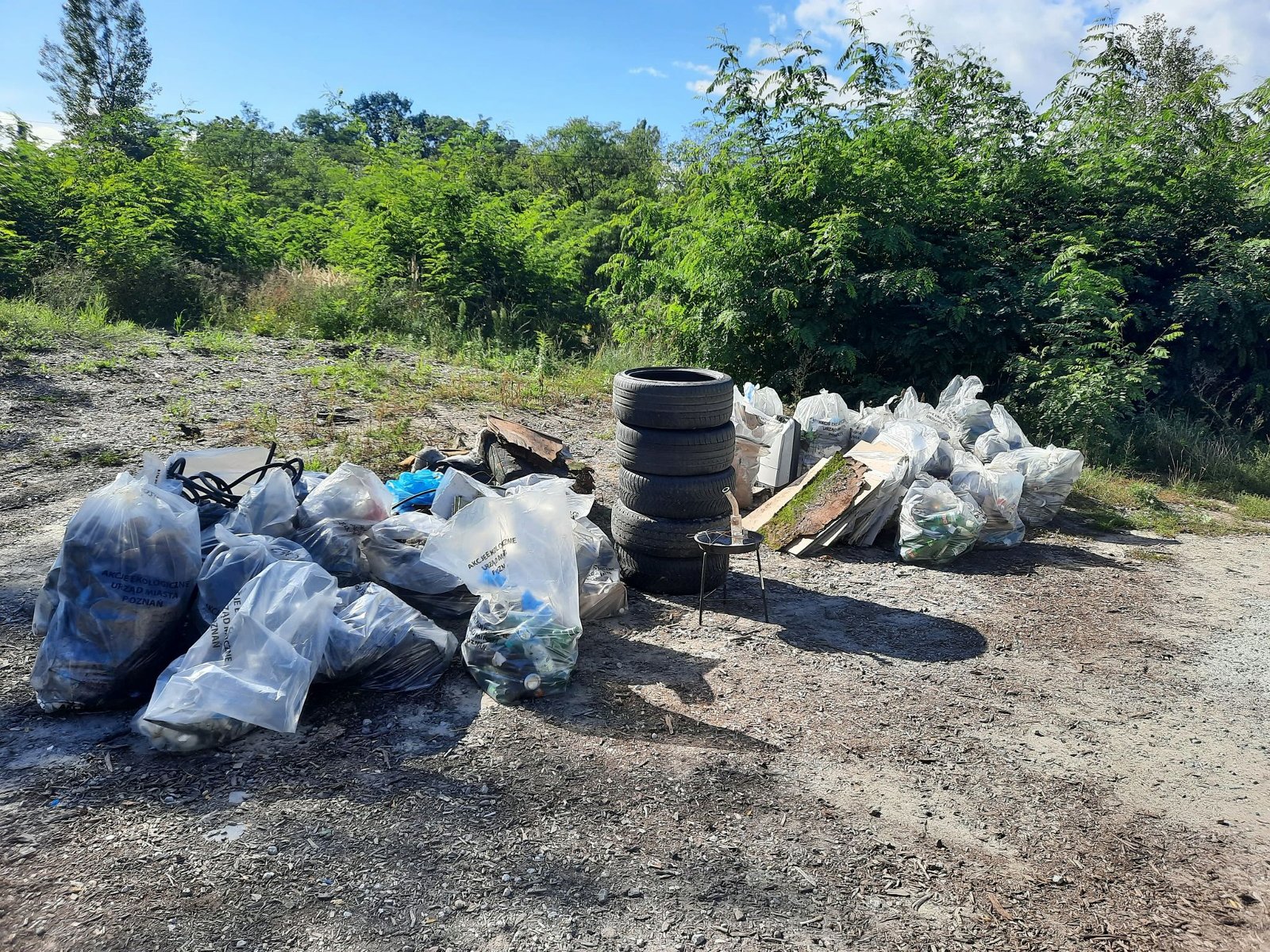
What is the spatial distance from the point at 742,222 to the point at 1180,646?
596 cm

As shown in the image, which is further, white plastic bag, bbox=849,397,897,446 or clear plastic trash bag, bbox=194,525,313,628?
white plastic bag, bbox=849,397,897,446

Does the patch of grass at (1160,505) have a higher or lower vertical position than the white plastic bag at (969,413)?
lower

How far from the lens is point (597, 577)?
407cm

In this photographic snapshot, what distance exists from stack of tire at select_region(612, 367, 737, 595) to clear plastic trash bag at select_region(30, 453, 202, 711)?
2190 mm

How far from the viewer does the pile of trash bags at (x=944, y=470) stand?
503cm

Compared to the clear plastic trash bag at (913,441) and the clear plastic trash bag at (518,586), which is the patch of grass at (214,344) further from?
the clear plastic trash bag at (913,441)

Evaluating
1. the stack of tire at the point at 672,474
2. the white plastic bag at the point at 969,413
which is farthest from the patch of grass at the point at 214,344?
the white plastic bag at the point at 969,413

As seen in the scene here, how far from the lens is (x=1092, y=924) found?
2.23 meters

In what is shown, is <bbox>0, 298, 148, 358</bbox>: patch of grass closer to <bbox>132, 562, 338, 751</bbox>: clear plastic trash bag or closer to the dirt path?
the dirt path

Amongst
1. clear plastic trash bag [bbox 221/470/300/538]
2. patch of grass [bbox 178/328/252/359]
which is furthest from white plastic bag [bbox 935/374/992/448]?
patch of grass [bbox 178/328/252/359]

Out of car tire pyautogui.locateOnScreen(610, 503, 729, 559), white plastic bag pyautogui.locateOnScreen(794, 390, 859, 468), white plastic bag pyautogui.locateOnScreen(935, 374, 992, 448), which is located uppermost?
white plastic bag pyautogui.locateOnScreen(935, 374, 992, 448)

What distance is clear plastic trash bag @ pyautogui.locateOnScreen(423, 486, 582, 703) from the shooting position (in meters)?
3.25

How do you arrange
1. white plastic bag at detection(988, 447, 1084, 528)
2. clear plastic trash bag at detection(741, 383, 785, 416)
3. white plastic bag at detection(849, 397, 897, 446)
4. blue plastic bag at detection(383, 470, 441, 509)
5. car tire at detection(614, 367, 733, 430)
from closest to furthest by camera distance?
car tire at detection(614, 367, 733, 430)
blue plastic bag at detection(383, 470, 441, 509)
white plastic bag at detection(988, 447, 1084, 528)
white plastic bag at detection(849, 397, 897, 446)
clear plastic trash bag at detection(741, 383, 785, 416)

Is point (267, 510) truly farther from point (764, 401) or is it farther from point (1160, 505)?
point (1160, 505)
